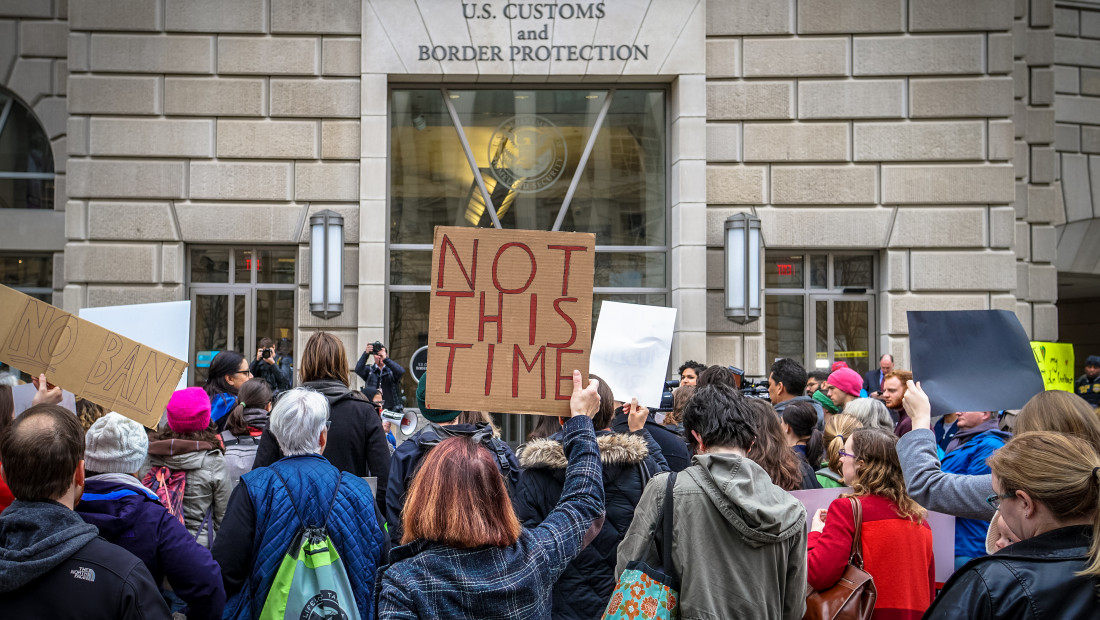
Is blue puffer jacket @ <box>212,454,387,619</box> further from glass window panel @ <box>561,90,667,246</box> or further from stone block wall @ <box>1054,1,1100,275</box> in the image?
stone block wall @ <box>1054,1,1100,275</box>

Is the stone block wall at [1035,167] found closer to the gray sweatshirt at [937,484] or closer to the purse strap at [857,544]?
the purse strap at [857,544]

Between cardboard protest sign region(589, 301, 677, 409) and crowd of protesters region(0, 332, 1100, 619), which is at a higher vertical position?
cardboard protest sign region(589, 301, 677, 409)

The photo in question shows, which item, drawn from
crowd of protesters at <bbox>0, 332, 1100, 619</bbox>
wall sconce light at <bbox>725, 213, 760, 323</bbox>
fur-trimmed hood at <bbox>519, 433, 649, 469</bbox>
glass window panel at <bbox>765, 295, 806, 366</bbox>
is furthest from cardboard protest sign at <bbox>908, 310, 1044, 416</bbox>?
glass window panel at <bbox>765, 295, 806, 366</bbox>

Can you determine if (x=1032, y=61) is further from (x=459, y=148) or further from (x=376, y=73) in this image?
(x=376, y=73)

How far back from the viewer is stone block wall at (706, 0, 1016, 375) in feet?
36.2

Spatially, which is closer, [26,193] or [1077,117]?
[26,193]

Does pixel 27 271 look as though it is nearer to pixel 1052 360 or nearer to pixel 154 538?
pixel 154 538

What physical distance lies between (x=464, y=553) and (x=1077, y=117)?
14.6 meters

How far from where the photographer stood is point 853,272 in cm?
1149

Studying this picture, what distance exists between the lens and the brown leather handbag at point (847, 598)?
3.65m

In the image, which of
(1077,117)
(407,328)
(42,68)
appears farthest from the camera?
(1077,117)

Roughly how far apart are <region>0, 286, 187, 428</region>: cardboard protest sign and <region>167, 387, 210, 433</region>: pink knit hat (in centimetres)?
28

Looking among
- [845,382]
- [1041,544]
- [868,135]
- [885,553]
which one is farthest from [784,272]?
[1041,544]

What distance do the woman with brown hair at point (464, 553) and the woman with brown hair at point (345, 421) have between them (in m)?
2.63
